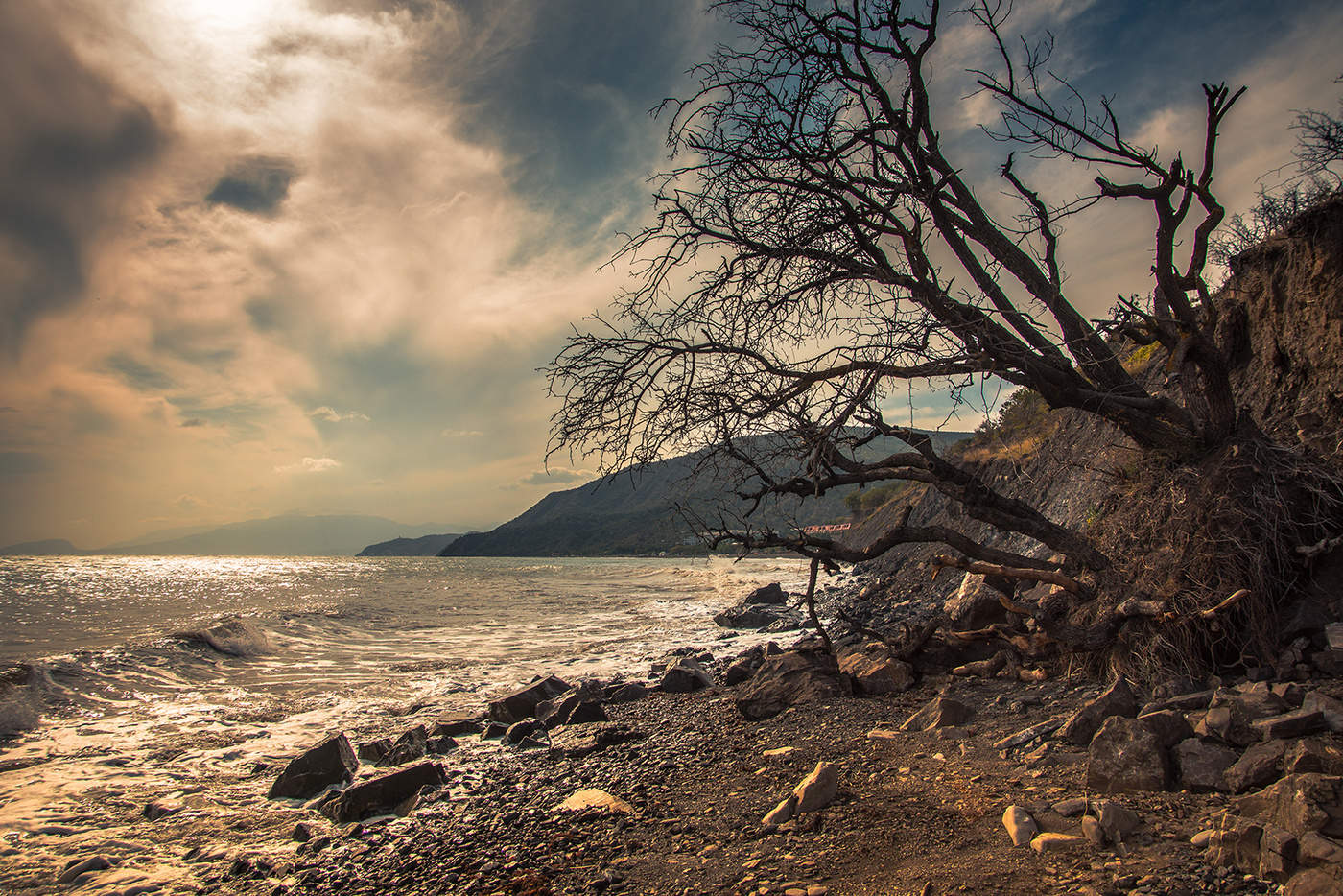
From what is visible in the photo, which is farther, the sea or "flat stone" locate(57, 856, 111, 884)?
the sea

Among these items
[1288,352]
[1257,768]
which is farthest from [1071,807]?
[1288,352]

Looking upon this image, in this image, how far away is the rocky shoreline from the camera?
285cm

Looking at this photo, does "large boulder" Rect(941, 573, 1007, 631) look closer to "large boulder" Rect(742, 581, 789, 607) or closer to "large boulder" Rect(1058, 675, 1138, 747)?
"large boulder" Rect(1058, 675, 1138, 747)

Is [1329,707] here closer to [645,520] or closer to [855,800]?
[855,800]

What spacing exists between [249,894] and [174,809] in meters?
2.38

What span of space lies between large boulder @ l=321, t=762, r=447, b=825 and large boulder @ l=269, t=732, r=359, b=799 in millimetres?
605

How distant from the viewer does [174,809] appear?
5.77 m

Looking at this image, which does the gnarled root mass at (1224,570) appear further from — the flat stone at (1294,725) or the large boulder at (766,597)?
the large boulder at (766,597)

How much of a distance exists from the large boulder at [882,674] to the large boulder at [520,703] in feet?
13.9

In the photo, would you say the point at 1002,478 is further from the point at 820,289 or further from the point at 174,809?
the point at 174,809


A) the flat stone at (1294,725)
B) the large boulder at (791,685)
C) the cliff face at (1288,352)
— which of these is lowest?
the large boulder at (791,685)

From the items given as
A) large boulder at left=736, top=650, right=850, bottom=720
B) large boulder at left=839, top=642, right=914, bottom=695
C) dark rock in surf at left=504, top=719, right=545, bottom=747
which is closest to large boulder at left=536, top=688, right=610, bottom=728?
dark rock in surf at left=504, top=719, right=545, bottom=747

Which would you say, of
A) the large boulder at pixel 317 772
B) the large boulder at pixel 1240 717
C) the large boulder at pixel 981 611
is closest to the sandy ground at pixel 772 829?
the large boulder at pixel 1240 717

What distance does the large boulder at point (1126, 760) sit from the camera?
337 cm
